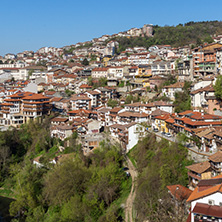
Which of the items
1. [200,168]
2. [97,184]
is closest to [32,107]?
[97,184]

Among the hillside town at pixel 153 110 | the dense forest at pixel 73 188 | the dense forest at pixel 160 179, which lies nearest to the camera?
the dense forest at pixel 160 179

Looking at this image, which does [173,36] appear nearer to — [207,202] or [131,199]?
[131,199]

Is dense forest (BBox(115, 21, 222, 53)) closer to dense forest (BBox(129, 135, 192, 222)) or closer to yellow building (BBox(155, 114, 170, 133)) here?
yellow building (BBox(155, 114, 170, 133))

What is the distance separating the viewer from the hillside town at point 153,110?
15.6m

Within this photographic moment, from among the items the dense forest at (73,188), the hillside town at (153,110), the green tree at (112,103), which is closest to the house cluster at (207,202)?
the hillside town at (153,110)

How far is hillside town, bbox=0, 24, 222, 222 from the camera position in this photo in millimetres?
15648

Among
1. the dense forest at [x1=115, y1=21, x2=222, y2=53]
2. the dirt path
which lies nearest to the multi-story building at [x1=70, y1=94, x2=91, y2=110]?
the dirt path

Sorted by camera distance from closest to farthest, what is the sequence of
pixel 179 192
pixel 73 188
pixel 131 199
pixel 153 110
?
pixel 179 192, pixel 131 199, pixel 73 188, pixel 153 110

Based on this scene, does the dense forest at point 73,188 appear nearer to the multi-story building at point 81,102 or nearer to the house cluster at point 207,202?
the house cluster at point 207,202

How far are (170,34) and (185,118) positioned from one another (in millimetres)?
58904

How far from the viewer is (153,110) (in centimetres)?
3055

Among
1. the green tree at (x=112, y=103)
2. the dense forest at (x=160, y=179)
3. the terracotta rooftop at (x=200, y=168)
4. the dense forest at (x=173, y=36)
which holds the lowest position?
the dense forest at (x=160, y=179)

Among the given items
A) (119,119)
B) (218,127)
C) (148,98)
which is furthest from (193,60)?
(218,127)

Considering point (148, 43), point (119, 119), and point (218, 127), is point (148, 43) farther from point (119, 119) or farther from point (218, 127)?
point (218, 127)
